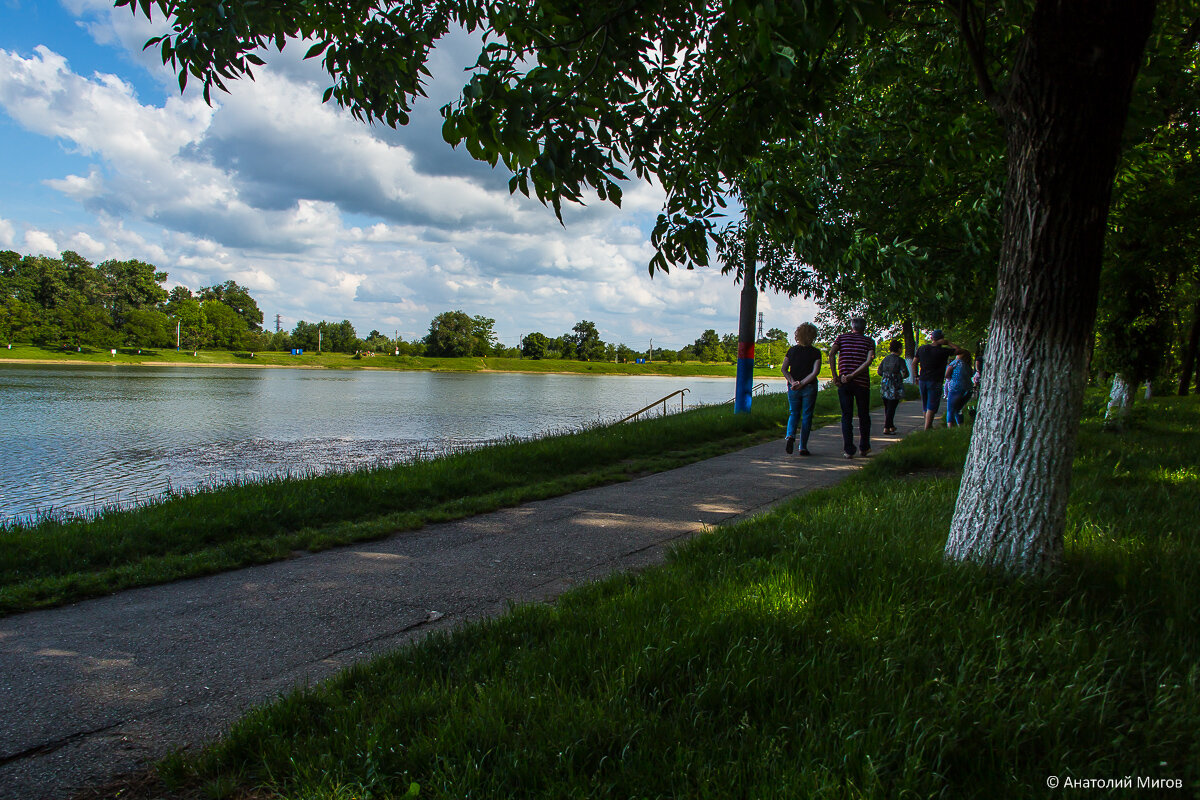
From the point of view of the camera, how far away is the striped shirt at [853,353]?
401 inches

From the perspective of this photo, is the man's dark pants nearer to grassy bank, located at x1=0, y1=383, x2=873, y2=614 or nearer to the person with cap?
grassy bank, located at x1=0, y1=383, x2=873, y2=614

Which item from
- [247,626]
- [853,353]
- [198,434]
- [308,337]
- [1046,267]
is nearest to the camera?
[1046,267]

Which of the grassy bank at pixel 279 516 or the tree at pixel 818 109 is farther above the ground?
the tree at pixel 818 109

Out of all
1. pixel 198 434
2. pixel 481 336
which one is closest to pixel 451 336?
pixel 481 336

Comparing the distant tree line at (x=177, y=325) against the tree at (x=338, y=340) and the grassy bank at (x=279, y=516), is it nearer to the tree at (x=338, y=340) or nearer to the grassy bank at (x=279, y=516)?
the tree at (x=338, y=340)

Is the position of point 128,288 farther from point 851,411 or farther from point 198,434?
point 851,411

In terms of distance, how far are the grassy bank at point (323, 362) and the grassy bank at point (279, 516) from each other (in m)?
74.0

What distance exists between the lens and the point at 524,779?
83.2 inches

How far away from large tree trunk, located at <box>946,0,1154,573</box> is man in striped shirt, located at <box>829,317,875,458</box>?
21.5 feet

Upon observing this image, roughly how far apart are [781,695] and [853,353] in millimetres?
8651

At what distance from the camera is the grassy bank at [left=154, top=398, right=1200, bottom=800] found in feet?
6.84

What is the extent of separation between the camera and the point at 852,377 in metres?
10.1

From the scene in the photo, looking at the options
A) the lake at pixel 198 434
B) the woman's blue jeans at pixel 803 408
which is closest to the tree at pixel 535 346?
the lake at pixel 198 434

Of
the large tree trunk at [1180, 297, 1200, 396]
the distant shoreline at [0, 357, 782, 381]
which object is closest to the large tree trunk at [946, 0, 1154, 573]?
the large tree trunk at [1180, 297, 1200, 396]
